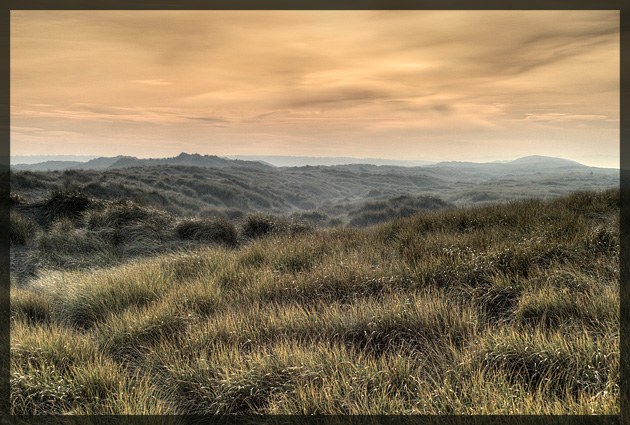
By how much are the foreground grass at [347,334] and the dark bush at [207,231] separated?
3715 millimetres

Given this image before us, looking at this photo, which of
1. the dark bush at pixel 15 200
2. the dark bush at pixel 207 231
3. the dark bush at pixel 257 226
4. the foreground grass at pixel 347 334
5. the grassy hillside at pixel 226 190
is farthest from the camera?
the grassy hillside at pixel 226 190

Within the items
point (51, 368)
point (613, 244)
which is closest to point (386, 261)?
point (613, 244)

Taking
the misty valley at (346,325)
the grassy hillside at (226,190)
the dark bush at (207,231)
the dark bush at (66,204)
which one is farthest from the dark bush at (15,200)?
the dark bush at (207,231)

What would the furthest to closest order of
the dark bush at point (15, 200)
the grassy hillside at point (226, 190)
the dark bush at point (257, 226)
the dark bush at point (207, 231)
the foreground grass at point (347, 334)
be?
the grassy hillside at point (226, 190) → the dark bush at point (15, 200) → the dark bush at point (257, 226) → the dark bush at point (207, 231) → the foreground grass at point (347, 334)

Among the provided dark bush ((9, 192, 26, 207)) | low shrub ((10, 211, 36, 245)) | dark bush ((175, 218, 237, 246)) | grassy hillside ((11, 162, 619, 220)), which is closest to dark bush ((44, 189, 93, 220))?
dark bush ((9, 192, 26, 207))

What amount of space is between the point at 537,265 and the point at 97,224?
1118 cm

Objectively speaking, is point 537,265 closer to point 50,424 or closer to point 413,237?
point 413,237

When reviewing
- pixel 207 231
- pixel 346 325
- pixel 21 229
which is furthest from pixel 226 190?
pixel 346 325

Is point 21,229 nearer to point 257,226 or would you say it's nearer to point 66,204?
point 66,204

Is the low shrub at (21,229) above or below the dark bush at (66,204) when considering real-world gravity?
below

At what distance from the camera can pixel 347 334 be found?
3590 millimetres

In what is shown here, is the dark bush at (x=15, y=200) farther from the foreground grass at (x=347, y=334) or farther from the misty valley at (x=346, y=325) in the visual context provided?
the foreground grass at (x=347, y=334)

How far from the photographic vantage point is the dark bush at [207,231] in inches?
400

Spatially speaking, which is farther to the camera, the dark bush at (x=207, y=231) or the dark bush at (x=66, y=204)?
the dark bush at (x=66, y=204)
